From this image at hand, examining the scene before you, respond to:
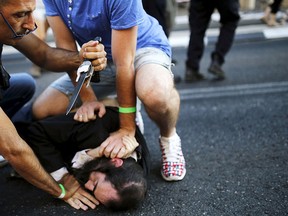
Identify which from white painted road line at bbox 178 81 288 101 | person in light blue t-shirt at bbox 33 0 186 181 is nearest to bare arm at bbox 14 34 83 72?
person in light blue t-shirt at bbox 33 0 186 181

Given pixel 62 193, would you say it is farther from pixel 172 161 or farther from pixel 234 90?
pixel 234 90

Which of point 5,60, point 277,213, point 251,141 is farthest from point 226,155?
point 5,60

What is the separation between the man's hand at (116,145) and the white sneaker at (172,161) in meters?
0.22

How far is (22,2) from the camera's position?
1.25m

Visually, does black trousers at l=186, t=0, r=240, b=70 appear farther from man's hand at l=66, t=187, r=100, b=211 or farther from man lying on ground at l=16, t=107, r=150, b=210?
man's hand at l=66, t=187, r=100, b=211

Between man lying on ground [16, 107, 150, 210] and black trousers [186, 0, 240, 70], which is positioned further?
black trousers [186, 0, 240, 70]

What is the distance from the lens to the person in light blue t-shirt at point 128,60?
1.46 meters

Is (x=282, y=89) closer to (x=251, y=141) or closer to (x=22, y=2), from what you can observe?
(x=251, y=141)

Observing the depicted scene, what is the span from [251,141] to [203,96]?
32.7 inches

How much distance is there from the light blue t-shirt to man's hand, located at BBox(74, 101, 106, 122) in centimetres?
27

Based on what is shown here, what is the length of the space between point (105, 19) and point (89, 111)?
→ 1.40 feet

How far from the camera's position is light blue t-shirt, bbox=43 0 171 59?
56.1 inches

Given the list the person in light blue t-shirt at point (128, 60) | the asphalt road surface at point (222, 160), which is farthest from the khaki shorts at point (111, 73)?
the asphalt road surface at point (222, 160)

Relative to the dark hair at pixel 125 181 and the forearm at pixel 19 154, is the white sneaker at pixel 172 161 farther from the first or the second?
the forearm at pixel 19 154
